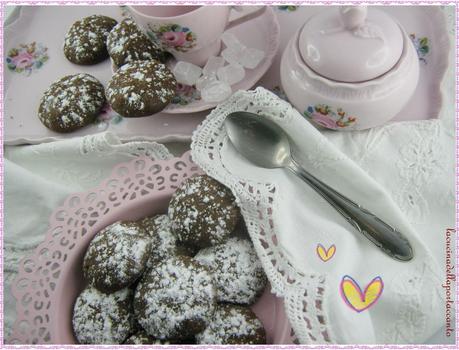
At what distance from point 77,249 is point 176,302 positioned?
0.70 ft

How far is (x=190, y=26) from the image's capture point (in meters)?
0.85

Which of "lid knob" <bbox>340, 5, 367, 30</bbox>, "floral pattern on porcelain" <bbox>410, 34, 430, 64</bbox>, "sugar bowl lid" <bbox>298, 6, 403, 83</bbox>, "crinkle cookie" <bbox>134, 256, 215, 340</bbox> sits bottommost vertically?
"crinkle cookie" <bbox>134, 256, 215, 340</bbox>

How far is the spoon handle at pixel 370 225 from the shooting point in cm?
70

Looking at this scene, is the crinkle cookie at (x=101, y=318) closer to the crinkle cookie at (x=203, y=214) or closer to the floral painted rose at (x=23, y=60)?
the crinkle cookie at (x=203, y=214)

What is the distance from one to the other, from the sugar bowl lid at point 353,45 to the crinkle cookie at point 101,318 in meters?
0.56

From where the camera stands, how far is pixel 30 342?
2.19 feet

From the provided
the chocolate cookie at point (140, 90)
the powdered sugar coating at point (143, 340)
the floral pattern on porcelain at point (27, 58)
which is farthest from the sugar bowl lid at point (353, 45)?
the floral pattern on porcelain at point (27, 58)

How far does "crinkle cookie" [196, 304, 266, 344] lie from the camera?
659 mm

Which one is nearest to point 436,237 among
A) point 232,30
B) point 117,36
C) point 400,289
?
point 400,289

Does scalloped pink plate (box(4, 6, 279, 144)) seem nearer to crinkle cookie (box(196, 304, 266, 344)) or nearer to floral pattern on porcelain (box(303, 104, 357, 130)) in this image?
floral pattern on porcelain (box(303, 104, 357, 130))

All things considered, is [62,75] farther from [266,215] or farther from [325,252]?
[325,252]

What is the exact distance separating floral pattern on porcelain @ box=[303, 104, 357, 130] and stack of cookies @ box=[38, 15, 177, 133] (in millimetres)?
318

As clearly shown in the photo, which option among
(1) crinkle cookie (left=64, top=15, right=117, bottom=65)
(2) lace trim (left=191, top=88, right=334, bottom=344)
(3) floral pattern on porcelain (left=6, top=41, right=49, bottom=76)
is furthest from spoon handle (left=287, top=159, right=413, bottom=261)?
(3) floral pattern on porcelain (left=6, top=41, right=49, bottom=76)

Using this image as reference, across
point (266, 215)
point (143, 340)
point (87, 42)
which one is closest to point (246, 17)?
point (87, 42)
